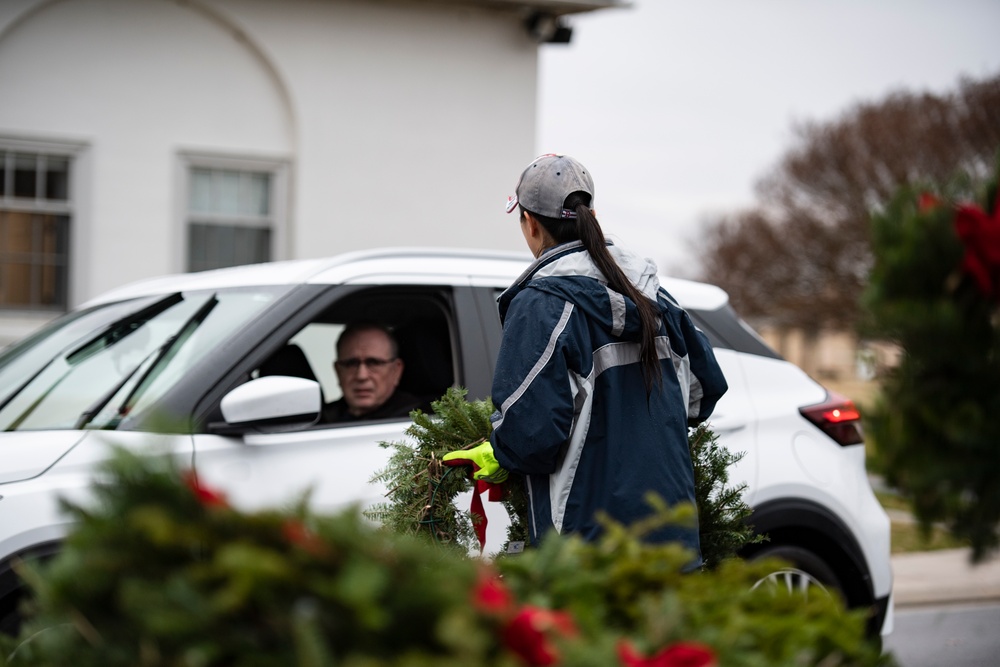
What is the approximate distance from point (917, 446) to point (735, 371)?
303 centimetres

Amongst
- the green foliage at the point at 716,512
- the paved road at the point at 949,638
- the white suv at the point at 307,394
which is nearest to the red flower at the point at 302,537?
the green foliage at the point at 716,512

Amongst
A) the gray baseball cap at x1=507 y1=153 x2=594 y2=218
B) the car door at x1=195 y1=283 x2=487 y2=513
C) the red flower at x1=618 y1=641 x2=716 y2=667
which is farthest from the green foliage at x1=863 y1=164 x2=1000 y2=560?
the car door at x1=195 y1=283 x2=487 y2=513

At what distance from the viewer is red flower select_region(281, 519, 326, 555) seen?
137 cm

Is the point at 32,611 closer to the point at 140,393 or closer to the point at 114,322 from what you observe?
the point at 140,393

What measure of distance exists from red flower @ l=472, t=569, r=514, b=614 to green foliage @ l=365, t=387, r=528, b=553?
1.64 meters

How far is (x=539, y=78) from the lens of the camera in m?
12.5

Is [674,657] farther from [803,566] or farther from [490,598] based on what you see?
[803,566]

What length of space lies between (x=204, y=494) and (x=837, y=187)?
33.6 m

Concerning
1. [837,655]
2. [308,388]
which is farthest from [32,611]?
[308,388]

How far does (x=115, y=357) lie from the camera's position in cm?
447

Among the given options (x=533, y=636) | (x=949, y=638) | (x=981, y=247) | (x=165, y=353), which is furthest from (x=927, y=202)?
(x=949, y=638)

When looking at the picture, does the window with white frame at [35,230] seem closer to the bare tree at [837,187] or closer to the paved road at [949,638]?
the paved road at [949,638]

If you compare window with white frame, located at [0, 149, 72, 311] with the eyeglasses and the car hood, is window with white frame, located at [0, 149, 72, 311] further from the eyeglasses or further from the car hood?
the car hood

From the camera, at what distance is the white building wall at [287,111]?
1087 centimetres
